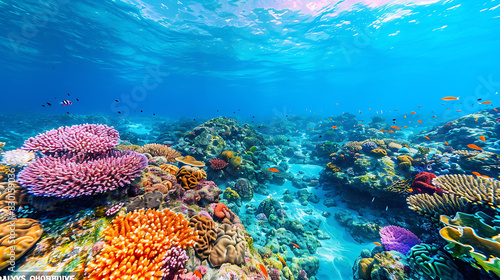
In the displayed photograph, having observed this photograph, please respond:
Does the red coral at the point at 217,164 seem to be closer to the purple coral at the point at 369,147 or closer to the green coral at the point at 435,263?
the green coral at the point at 435,263

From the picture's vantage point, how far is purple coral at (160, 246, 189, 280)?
98.3 inches

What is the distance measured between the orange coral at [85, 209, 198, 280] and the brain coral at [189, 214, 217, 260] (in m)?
0.24

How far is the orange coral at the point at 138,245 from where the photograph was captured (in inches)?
81.3

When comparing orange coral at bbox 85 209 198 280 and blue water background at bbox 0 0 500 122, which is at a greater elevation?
blue water background at bbox 0 0 500 122

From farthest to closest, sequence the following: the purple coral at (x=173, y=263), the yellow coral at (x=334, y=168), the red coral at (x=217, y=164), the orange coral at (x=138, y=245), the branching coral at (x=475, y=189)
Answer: the yellow coral at (x=334, y=168)
the red coral at (x=217, y=164)
the branching coral at (x=475, y=189)
the purple coral at (x=173, y=263)
the orange coral at (x=138, y=245)

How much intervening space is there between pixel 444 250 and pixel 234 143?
10421mm

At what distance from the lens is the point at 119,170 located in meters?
3.15

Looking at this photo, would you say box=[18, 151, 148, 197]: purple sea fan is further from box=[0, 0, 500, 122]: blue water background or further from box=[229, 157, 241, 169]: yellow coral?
box=[0, 0, 500, 122]: blue water background

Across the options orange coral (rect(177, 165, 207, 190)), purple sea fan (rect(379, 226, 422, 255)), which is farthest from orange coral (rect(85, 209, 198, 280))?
purple sea fan (rect(379, 226, 422, 255))

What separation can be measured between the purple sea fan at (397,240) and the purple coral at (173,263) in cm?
489

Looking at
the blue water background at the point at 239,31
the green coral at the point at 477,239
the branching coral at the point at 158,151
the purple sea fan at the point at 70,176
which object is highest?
the blue water background at the point at 239,31

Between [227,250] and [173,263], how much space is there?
1.04 m

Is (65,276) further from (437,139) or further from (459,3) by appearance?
(459,3)

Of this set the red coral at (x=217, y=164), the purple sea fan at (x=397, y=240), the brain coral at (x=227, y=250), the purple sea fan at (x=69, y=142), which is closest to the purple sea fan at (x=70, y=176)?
the purple sea fan at (x=69, y=142)
